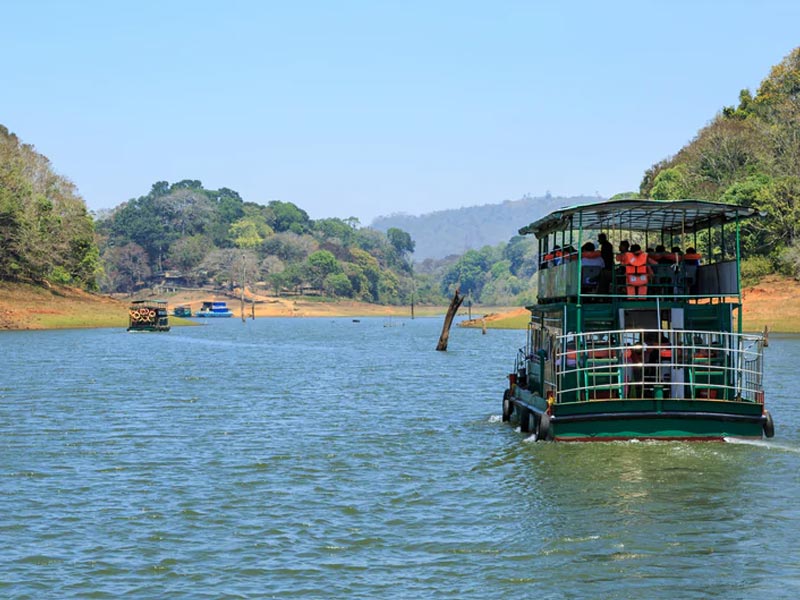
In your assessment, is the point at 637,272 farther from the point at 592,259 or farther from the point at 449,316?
the point at 449,316

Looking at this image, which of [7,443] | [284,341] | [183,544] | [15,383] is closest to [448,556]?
[183,544]

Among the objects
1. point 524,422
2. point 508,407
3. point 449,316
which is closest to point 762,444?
point 524,422

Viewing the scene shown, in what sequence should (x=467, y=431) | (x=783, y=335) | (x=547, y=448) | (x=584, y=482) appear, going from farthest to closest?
1. (x=783, y=335)
2. (x=467, y=431)
3. (x=547, y=448)
4. (x=584, y=482)

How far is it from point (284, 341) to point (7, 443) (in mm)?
76392

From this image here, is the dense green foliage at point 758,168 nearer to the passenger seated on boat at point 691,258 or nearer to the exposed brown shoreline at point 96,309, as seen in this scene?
the exposed brown shoreline at point 96,309

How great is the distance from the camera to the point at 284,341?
10631 cm

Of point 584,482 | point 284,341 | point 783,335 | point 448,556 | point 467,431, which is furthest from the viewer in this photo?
point 284,341

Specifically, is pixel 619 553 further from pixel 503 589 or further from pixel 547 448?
pixel 547 448

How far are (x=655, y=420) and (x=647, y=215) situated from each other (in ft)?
18.8

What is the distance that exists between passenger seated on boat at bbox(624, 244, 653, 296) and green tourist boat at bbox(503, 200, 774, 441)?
0.03 metres

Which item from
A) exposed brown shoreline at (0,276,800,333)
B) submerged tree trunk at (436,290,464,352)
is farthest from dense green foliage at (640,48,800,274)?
submerged tree trunk at (436,290,464,352)

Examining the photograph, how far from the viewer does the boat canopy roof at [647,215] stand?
26688 millimetres

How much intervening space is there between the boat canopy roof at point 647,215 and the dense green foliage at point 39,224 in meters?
94.9

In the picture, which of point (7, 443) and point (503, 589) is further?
point (7, 443)
